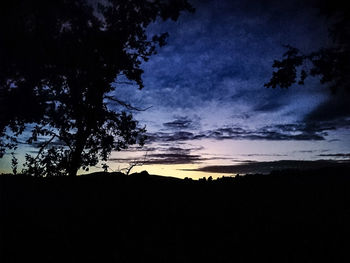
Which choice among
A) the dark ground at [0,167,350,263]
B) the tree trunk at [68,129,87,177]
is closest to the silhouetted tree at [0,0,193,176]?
the tree trunk at [68,129,87,177]

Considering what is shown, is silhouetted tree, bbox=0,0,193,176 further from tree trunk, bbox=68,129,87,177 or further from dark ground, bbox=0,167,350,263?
dark ground, bbox=0,167,350,263

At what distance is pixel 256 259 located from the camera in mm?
4695

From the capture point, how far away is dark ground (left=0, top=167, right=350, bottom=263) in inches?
193

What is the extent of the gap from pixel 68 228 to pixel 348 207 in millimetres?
8035

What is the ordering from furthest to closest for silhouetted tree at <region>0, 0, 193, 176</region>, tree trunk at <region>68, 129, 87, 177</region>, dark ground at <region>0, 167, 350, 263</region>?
tree trunk at <region>68, 129, 87, 177</region>
silhouetted tree at <region>0, 0, 193, 176</region>
dark ground at <region>0, 167, 350, 263</region>

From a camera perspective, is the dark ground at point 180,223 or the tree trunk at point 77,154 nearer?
the dark ground at point 180,223

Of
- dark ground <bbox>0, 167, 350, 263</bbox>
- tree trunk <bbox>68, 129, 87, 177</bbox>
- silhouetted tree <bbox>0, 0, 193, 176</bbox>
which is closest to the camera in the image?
dark ground <bbox>0, 167, 350, 263</bbox>

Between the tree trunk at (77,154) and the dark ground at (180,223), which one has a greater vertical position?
the tree trunk at (77,154)

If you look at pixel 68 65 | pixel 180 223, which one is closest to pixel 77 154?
pixel 68 65

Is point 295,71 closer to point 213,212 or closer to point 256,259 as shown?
point 213,212

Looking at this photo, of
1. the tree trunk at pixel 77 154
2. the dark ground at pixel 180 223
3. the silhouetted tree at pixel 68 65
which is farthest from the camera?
the tree trunk at pixel 77 154

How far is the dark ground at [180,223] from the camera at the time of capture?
193 inches

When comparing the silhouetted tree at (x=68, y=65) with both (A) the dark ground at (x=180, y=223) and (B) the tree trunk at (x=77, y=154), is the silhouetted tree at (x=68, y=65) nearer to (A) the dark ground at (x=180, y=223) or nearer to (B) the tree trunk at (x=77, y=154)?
(B) the tree trunk at (x=77, y=154)

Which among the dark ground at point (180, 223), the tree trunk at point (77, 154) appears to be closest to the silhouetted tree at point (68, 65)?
the tree trunk at point (77, 154)
